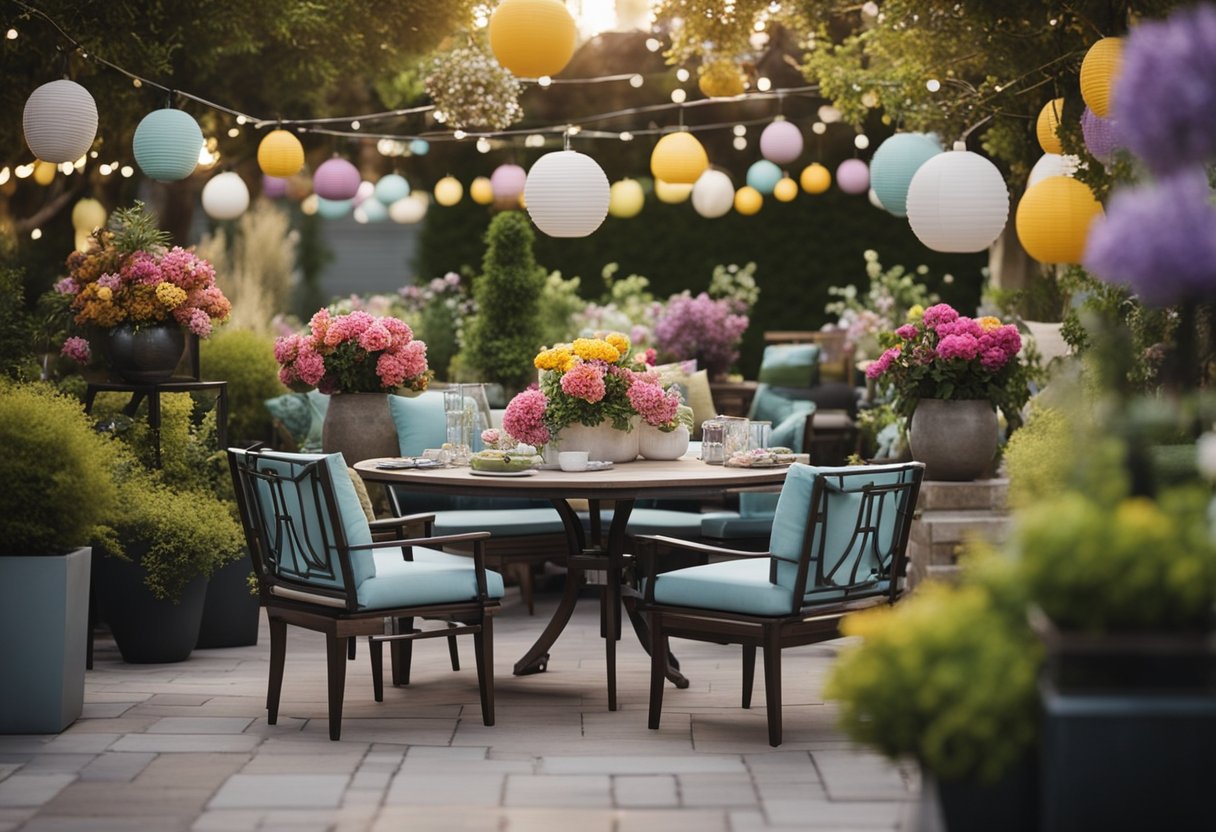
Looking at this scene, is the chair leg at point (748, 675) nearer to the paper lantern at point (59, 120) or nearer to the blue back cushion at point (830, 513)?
the blue back cushion at point (830, 513)

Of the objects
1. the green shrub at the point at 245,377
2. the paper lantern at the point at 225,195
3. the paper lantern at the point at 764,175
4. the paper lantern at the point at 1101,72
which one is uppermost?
the paper lantern at the point at 764,175

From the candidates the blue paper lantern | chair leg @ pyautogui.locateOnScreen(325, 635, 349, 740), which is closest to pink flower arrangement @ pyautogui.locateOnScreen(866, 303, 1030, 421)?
chair leg @ pyautogui.locateOnScreen(325, 635, 349, 740)

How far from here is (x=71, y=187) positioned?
11.7 meters

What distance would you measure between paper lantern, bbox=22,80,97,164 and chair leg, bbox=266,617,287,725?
2624 millimetres

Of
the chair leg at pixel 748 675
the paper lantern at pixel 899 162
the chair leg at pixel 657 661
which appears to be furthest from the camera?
the paper lantern at pixel 899 162

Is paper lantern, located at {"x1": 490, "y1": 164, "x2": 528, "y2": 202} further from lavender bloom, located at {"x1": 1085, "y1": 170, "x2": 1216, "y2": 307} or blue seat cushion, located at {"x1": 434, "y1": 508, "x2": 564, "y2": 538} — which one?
lavender bloom, located at {"x1": 1085, "y1": 170, "x2": 1216, "y2": 307}

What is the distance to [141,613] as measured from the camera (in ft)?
18.7

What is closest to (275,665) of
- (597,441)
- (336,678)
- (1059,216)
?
(336,678)

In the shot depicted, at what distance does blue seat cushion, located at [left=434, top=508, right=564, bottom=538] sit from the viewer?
20.7 ft

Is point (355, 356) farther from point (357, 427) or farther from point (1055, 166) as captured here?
point (1055, 166)

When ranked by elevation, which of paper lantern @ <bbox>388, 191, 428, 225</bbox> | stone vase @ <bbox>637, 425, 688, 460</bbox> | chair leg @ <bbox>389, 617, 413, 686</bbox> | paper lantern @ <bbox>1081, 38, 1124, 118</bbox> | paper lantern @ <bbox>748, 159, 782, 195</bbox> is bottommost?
chair leg @ <bbox>389, 617, 413, 686</bbox>

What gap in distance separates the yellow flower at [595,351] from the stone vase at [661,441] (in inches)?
12.0

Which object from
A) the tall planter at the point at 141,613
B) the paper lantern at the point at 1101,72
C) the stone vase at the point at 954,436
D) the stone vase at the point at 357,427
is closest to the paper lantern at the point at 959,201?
the stone vase at the point at 954,436

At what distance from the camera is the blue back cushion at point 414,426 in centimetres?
661
